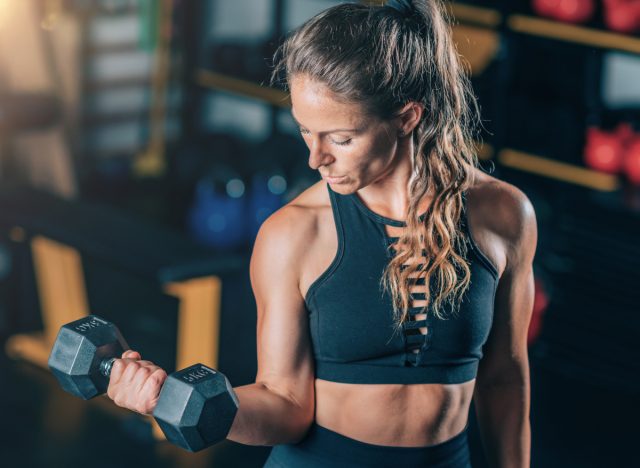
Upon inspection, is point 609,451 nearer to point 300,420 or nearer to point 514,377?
point 514,377

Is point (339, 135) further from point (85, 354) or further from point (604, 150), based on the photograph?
point (604, 150)

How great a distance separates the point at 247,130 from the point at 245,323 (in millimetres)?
2456

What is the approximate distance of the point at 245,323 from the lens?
3.76 meters

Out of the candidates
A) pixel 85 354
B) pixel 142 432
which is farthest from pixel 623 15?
pixel 85 354

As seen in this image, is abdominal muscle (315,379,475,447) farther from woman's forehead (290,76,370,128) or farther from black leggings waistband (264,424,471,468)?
woman's forehead (290,76,370,128)

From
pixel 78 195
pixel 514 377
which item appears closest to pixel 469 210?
pixel 514 377

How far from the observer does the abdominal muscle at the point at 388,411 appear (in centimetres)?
137

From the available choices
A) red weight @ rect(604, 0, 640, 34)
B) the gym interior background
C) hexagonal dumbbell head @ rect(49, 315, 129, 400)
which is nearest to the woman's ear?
hexagonal dumbbell head @ rect(49, 315, 129, 400)

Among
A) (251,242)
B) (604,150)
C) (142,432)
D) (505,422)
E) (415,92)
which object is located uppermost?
(415,92)

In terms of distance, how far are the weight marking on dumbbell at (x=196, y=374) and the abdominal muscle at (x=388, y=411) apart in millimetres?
210

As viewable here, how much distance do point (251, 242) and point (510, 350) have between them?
3.39 m

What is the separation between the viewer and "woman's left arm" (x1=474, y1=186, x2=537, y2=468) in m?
1.43

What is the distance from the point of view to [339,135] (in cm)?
127

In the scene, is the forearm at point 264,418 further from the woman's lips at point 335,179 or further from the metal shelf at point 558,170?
the metal shelf at point 558,170
